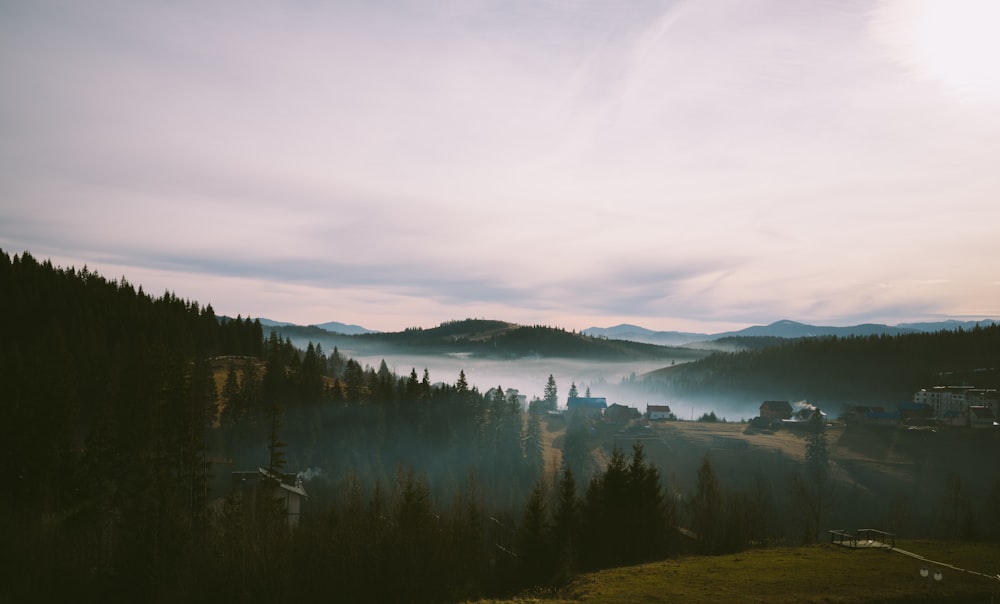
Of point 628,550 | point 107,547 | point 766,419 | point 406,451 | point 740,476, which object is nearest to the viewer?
point 107,547

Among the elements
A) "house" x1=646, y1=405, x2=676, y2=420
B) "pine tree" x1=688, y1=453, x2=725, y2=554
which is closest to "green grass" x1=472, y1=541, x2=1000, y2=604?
"pine tree" x1=688, y1=453, x2=725, y2=554

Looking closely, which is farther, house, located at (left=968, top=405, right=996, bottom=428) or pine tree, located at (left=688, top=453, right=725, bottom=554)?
house, located at (left=968, top=405, right=996, bottom=428)

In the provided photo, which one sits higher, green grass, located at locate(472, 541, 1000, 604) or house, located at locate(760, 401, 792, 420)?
house, located at locate(760, 401, 792, 420)

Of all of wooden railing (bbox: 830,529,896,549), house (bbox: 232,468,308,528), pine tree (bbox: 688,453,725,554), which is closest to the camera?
wooden railing (bbox: 830,529,896,549)

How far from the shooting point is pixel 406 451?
377 feet

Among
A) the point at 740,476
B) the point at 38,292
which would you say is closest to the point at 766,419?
the point at 740,476

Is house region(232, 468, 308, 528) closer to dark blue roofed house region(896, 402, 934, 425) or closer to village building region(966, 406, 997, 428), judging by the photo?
dark blue roofed house region(896, 402, 934, 425)

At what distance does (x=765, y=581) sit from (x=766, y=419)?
476 ft

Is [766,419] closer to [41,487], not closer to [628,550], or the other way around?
[628,550]

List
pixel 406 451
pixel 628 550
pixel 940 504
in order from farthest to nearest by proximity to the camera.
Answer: pixel 406 451 → pixel 940 504 → pixel 628 550

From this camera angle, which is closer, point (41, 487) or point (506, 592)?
point (506, 592)

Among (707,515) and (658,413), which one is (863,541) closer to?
(707,515)

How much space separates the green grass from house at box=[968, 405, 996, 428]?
103562mm

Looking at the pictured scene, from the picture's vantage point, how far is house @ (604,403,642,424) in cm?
17086
